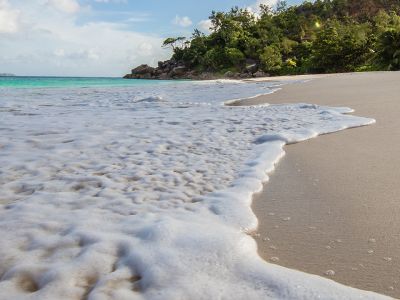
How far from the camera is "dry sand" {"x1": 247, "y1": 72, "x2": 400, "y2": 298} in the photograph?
133 cm

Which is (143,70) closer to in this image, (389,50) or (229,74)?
(229,74)

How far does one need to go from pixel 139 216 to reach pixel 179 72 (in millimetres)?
56432

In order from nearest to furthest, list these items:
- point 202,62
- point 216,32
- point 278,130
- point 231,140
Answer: point 231,140 → point 278,130 → point 202,62 → point 216,32

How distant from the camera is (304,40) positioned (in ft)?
172

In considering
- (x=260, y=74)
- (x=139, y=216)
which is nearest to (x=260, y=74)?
(x=260, y=74)

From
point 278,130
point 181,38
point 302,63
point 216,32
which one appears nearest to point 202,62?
point 216,32

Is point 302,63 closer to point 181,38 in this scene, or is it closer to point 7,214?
point 181,38

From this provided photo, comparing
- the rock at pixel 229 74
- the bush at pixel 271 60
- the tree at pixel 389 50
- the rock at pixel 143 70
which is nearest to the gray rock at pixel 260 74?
the bush at pixel 271 60

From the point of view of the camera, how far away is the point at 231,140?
11.7 feet

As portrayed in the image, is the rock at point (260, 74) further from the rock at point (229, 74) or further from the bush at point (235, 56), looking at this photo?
the bush at point (235, 56)

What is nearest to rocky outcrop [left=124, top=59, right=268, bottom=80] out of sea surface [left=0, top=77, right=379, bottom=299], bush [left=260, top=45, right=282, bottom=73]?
bush [left=260, top=45, right=282, bottom=73]

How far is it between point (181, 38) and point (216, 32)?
24.3 feet

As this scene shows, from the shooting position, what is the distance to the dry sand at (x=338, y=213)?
1325 mm

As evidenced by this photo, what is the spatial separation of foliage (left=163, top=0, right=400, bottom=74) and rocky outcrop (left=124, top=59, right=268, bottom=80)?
1013mm
